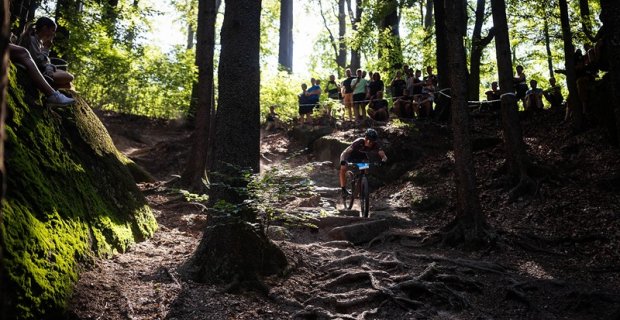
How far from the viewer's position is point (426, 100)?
653 inches

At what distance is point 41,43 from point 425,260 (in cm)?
689

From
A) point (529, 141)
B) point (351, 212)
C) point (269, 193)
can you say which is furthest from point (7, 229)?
point (529, 141)

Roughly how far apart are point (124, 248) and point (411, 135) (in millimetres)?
10757

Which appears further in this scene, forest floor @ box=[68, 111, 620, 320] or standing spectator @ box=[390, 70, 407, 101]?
standing spectator @ box=[390, 70, 407, 101]

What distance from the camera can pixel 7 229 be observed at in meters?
3.91

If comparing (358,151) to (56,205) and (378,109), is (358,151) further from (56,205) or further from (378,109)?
(56,205)

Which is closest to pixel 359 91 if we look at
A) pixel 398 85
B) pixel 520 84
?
pixel 398 85

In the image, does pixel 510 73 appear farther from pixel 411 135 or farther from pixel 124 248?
pixel 124 248

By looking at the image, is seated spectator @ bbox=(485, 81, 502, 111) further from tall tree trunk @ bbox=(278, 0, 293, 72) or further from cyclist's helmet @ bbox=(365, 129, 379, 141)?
tall tree trunk @ bbox=(278, 0, 293, 72)

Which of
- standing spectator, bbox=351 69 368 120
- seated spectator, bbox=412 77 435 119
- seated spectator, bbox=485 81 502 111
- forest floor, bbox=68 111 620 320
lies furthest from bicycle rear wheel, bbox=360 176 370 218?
seated spectator, bbox=485 81 502 111

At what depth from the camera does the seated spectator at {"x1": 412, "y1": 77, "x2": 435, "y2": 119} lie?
653 inches

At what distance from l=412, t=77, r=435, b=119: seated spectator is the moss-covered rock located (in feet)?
37.5

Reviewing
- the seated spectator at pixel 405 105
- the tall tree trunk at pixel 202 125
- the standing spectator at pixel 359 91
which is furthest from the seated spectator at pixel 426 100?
the tall tree trunk at pixel 202 125

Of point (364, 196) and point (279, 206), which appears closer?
point (279, 206)
